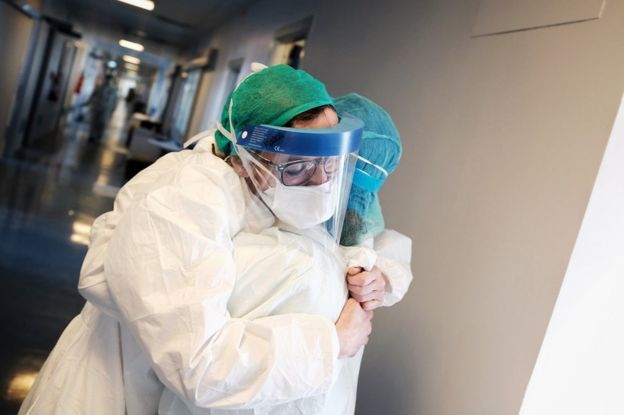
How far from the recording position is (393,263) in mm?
1231

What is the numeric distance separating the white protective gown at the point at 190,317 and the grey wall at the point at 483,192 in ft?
1.74

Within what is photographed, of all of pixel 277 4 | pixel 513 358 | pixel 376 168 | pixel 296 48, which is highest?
pixel 277 4

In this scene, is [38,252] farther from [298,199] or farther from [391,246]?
[298,199]

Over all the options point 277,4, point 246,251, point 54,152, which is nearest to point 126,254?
point 246,251

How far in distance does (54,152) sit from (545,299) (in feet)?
28.2

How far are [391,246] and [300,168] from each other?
468 millimetres

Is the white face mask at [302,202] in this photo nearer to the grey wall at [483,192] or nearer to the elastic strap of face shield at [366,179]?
the elastic strap of face shield at [366,179]

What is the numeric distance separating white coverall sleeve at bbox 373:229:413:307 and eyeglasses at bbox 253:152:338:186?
0.36 meters

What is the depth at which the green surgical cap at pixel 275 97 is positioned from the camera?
0.92 metres

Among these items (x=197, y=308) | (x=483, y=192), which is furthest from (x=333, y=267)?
(x=483, y=192)

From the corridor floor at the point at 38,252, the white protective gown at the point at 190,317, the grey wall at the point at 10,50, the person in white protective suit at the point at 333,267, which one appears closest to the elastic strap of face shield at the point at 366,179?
the person in white protective suit at the point at 333,267

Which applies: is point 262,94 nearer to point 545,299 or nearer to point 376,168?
point 376,168

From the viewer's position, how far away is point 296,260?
956mm

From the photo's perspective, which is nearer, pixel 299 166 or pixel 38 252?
pixel 299 166
